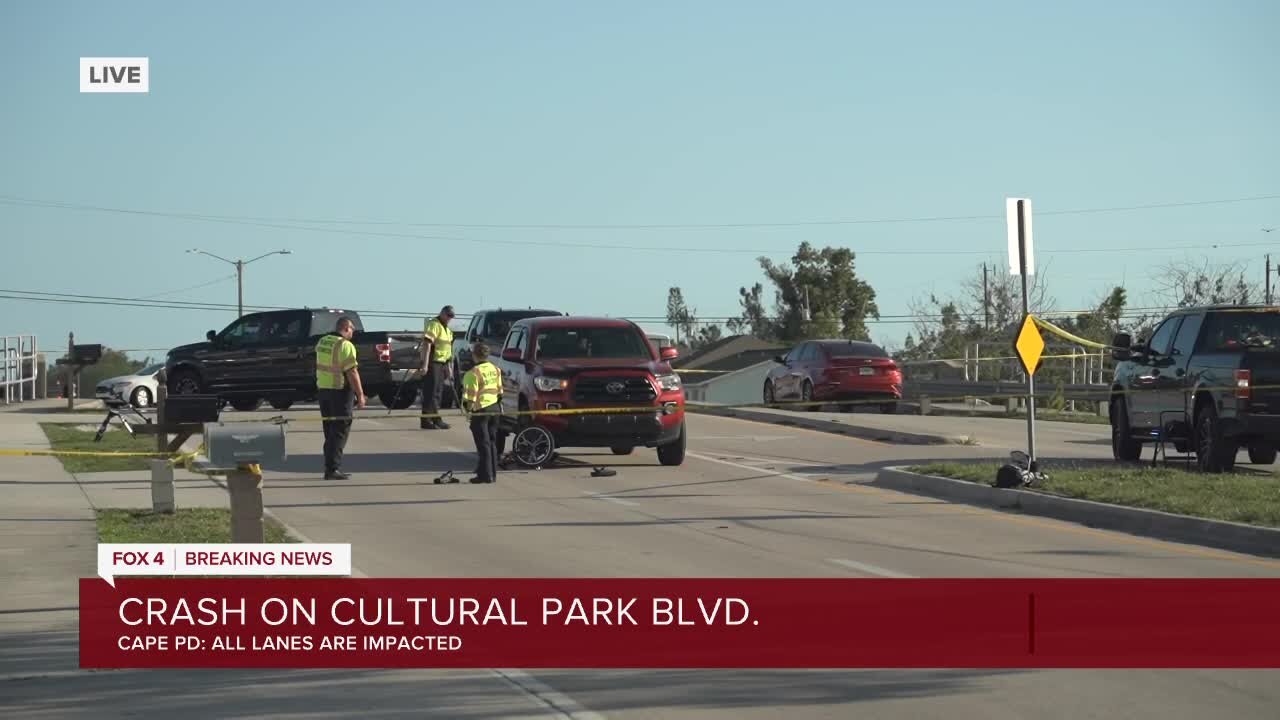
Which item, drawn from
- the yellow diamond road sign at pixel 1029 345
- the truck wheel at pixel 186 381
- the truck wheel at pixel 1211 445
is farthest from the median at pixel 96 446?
the truck wheel at pixel 1211 445

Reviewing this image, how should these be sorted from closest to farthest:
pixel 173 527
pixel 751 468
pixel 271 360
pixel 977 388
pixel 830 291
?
1. pixel 173 527
2. pixel 751 468
3. pixel 271 360
4. pixel 977 388
5. pixel 830 291

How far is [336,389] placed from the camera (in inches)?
776

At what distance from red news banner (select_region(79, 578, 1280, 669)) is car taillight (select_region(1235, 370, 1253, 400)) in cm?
695

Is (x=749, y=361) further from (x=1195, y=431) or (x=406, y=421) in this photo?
(x=1195, y=431)

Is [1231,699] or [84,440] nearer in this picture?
[1231,699]

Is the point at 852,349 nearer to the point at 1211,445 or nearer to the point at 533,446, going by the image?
the point at 533,446

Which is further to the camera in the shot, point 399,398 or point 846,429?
point 399,398

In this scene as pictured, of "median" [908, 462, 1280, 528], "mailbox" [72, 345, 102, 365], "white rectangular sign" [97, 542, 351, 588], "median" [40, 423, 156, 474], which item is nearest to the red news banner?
"white rectangular sign" [97, 542, 351, 588]

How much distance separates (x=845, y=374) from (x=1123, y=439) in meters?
11.7

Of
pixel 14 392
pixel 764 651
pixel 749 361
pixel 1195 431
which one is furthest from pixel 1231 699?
pixel 749 361

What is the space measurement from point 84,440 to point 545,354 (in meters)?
8.34

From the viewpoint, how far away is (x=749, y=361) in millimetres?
96250

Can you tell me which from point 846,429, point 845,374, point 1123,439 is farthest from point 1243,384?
point 845,374

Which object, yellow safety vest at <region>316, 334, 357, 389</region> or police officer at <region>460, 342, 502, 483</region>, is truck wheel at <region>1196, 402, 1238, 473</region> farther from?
yellow safety vest at <region>316, 334, 357, 389</region>
